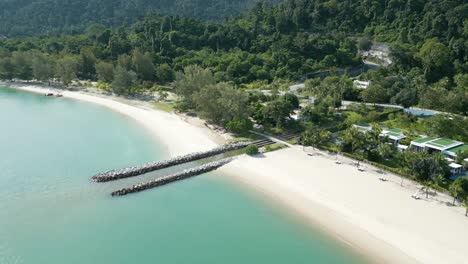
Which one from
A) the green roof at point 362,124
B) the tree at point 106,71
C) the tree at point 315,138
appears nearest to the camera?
the tree at point 315,138

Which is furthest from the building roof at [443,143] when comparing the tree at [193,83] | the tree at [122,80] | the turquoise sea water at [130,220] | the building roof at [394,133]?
the tree at [122,80]

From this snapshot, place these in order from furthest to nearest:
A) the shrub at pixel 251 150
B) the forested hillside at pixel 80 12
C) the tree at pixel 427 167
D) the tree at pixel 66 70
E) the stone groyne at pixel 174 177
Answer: the forested hillside at pixel 80 12
the tree at pixel 66 70
the shrub at pixel 251 150
the stone groyne at pixel 174 177
the tree at pixel 427 167

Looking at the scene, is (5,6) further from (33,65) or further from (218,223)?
(218,223)

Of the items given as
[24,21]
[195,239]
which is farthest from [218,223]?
[24,21]

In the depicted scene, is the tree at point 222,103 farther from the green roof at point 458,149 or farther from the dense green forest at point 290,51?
the green roof at point 458,149

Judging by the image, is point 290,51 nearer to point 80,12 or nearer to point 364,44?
point 364,44

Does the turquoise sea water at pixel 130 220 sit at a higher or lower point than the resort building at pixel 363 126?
lower
